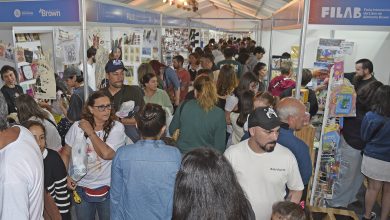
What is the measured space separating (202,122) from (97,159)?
97 cm

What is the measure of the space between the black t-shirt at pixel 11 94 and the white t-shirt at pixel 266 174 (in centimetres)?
294

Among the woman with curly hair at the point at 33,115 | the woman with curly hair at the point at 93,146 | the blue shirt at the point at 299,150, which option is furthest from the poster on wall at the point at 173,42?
the blue shirt at the point at 299,150

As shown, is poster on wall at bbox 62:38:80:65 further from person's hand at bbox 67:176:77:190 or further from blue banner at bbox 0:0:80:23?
person's hand at bbox 67:176:77:190

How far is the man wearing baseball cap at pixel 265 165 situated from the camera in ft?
6.73

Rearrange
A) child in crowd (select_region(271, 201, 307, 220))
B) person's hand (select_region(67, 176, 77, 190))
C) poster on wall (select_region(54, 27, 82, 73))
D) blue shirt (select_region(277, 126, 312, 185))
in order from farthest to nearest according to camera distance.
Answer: poster on wall (select_region(54, 27, 82, 73)) → person's hand (select_region(67, 176, 77, 190)) → blue shirt (select_region(277, 126, 312, 185)) → child in crowd (select_region(271, 201, 307, 220))

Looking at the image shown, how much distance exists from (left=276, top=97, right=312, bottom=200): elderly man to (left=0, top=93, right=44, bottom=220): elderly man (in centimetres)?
145

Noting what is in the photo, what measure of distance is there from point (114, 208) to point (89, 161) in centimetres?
55

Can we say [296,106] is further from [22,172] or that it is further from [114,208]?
[22,172]

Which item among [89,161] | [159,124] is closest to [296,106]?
[159,124]

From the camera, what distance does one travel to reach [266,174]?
2076 millimetres

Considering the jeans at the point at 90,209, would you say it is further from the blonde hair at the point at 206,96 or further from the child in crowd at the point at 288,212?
the child in crowd at the point at 288,212

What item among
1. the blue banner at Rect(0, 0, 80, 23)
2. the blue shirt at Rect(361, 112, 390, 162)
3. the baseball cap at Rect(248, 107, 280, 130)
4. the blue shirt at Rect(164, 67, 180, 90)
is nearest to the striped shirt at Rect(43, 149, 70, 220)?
the baseball cap at Rect(248, 107, 280, 130)

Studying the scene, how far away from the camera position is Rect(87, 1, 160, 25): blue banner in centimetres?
336

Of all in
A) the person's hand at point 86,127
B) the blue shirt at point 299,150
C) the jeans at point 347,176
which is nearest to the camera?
the blue shirt at point 299,150
